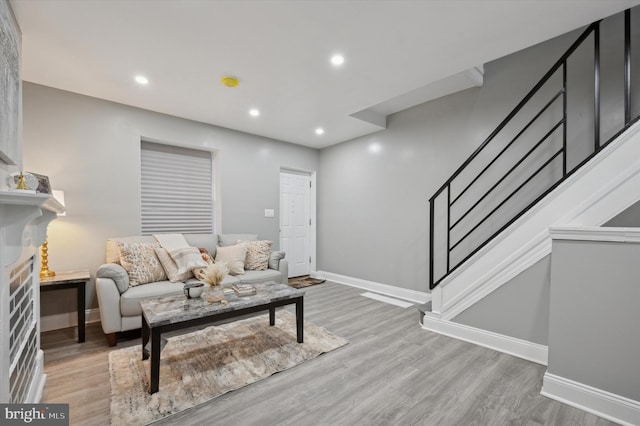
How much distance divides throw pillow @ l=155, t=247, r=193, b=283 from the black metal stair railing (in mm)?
2889

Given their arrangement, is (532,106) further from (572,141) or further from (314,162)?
(314,162)

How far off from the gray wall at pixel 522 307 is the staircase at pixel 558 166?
0.21 ft

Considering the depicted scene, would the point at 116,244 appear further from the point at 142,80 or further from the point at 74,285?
the point at 142,80

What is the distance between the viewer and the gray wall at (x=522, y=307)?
7.46ft

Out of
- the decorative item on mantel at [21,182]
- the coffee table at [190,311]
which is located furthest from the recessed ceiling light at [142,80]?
the coffee table at [190,311]

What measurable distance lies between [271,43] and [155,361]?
8.54ft

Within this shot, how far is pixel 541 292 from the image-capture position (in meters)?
2.28

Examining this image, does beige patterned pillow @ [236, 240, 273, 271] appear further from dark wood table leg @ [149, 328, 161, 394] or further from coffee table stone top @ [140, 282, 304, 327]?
dark wood table leg @ [149, 328, 161, 394]

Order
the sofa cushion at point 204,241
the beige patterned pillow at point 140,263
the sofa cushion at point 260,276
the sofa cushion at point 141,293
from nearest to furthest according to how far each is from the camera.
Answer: the sofa cushion at point 141,293 < the beige patterned pillow at point 140,263 < the sofa cushion at point 260,276 < the sofa cushion at point 204,241

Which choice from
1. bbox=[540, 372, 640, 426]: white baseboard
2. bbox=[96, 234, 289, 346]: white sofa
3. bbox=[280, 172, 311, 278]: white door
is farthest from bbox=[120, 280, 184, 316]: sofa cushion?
bbox=[540, 372, 640, 426]: white baseboard

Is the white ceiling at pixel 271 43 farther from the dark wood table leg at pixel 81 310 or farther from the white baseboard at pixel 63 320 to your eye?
the white baseboard at pixel 63 320

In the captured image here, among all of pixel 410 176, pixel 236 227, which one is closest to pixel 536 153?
pixel 410 176

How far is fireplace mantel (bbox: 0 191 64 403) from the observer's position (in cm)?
120

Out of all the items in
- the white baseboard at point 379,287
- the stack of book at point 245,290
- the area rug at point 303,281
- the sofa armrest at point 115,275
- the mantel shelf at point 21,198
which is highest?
the mantel shelf at point 21,198
